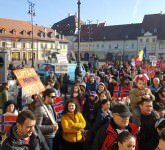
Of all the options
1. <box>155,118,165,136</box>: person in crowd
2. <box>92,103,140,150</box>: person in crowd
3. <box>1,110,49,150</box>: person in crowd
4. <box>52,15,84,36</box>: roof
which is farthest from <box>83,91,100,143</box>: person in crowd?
<box>52,15,84,36</box>: roof

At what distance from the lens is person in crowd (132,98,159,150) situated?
4.35 m

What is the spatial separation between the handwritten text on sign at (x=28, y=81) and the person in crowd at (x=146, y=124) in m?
1.94

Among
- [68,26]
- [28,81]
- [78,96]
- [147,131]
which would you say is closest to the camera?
[147,131]

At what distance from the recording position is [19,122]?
3316 millimetres

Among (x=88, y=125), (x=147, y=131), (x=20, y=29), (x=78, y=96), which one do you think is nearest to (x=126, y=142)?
(x=147, y=131)

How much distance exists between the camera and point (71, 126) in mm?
5324

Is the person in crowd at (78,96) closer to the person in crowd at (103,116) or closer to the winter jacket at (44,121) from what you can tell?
the person in crowd at (103,116)

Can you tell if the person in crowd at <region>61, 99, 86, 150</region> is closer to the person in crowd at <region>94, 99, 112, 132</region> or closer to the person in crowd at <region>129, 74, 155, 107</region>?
the person in crowd at <region>94, 99, 112, 132</region>

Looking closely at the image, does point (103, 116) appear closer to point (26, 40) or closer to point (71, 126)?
point (71, 126)

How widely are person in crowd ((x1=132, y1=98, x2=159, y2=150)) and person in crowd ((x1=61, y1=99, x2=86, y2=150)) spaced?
116 cm

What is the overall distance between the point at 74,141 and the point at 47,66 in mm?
15288

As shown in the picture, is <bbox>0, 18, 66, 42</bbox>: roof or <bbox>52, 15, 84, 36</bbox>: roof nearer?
<bbox>0, 18, 66, 42</bbox>: roof

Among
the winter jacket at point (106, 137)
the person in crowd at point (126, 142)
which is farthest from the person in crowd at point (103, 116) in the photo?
the person in crowd at point (126, 142)

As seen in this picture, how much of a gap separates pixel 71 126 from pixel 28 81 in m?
1.19
